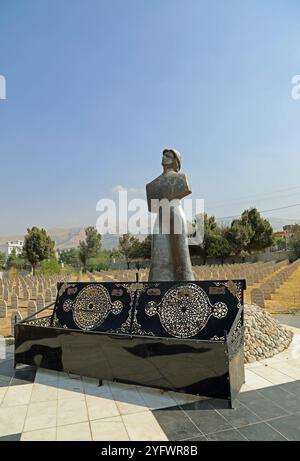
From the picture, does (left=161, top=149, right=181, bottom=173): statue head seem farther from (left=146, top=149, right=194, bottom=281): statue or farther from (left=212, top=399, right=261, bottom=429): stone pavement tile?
(left=212, top=399, right=261, bottom=429): stone pavement tile

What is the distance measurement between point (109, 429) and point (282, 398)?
2193mm

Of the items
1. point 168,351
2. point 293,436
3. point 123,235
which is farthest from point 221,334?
point 123,235

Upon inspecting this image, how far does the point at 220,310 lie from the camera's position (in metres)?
4.63

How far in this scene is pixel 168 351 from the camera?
4.10m

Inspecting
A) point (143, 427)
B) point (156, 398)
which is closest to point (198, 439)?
point (143, 427)

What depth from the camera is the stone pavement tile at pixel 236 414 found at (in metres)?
3.41

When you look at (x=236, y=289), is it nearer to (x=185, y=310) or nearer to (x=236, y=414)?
(x=185, y=310)

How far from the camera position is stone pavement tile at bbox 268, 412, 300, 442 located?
3125mm

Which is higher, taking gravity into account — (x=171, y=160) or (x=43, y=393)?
(x=171, y=160)

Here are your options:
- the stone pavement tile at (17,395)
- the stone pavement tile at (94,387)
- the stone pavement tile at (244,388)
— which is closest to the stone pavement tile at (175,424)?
the stone pavement tile at (94,387)

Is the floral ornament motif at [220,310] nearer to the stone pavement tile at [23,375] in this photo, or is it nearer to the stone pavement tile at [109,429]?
the stone pavement tile at [109,429]

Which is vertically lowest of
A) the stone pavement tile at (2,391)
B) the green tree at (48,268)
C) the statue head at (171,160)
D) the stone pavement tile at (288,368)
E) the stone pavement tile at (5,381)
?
the stone pavement tile at (5,381)

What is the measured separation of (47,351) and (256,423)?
3.18 m

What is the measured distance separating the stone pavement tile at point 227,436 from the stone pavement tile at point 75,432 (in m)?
1.21
